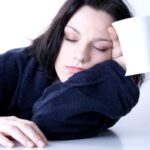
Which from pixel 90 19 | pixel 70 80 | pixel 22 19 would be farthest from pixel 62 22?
pixel 22 19

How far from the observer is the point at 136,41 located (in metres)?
0.60

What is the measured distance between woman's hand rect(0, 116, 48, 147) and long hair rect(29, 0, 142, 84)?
25 cm

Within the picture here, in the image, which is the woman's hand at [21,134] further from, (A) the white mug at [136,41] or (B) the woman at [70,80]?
(A) the white mug at [136,41]

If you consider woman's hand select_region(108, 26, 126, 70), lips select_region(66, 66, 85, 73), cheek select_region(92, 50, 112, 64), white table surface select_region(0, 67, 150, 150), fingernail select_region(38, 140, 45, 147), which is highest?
woman's hand select_region(108, 26, 126, 70)

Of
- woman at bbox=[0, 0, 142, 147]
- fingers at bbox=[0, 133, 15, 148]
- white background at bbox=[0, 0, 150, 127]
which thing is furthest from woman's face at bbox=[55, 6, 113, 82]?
white background at bbox=[0, 0, 150, 127]

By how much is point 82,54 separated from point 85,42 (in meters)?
0.03

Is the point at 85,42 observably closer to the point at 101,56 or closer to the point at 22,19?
the point at 101,56

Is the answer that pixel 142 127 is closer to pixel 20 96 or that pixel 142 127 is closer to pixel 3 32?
pixel 20 96

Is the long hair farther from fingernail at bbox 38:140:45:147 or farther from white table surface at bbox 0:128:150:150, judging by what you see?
fingernail at bbox 38:140:45:147

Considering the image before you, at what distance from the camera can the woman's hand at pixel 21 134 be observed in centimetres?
Result: 55

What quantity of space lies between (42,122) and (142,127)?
0.22m

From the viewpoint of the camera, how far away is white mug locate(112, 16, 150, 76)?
0.59 metres

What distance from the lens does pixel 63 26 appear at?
805mm

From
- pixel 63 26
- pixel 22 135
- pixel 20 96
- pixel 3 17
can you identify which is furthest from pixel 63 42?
pixel 3 17
